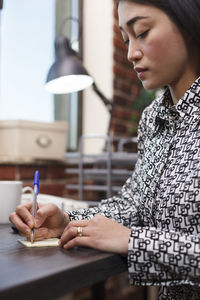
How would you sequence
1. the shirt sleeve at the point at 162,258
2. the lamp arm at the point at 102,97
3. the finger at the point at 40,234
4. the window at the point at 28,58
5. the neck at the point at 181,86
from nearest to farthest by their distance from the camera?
the shirt sleeve at the point at 162,258 < the finger at the point at 40,234 < the neck at the point at 181,86 < the lamp arm at the point at 102,97 < the window at the point at 28,58

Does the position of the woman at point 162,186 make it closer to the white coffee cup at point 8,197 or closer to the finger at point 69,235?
the finger at point 69,235

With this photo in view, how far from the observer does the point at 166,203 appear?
852 millimetres

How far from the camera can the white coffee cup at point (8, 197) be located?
1.08 metres

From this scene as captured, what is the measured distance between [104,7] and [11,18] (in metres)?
0.71

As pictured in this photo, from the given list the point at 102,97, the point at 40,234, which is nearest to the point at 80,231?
the point at 40,234

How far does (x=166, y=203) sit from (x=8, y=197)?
1.49ft

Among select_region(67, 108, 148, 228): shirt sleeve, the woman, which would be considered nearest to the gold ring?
the woman

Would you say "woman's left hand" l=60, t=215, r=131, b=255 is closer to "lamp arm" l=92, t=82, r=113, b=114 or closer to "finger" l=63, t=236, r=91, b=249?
"finger" l=63, t=236, r=91, b=249

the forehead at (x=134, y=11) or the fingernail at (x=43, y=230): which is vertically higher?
the forehead at (x=134, y=11)

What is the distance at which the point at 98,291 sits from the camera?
1.53 m

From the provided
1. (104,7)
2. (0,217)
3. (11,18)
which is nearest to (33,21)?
(11,18)

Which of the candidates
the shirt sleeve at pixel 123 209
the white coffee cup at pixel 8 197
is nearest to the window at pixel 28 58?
the white coffee cup at pixel 8 197

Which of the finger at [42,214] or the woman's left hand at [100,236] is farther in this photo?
the finger at [42,214]

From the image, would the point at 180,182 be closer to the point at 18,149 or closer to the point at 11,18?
the point at 18,149
